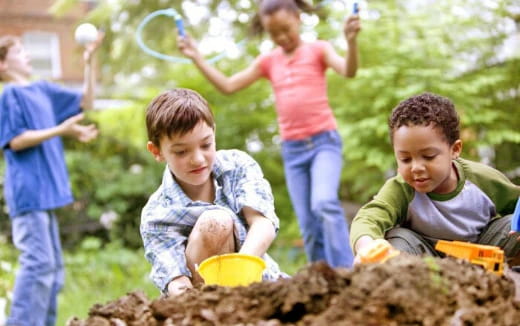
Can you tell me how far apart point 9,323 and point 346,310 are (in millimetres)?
2998

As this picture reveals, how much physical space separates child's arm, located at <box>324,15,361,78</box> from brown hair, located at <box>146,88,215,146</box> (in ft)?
5.00

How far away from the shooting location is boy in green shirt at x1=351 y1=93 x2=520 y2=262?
202 centimetres

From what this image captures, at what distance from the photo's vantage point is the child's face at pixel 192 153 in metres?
2.06

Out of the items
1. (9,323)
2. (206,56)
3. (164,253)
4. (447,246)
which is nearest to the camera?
(447,246)

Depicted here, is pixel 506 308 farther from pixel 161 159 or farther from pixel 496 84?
pixel 496 84

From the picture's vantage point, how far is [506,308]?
4.12ft

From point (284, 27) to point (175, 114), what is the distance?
198 centimetres

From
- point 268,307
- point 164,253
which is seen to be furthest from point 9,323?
point 268,307

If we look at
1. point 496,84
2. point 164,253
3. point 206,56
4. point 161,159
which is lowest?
point 164,253

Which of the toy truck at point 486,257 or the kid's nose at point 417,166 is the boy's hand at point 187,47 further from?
the toy truck at point 486,257

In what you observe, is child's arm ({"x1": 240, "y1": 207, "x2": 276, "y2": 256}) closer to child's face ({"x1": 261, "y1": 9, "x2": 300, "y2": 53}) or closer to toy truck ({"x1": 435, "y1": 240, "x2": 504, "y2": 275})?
toy truck ({"x1": 435, "y1": 240, "x2": 504, "y2": 275})

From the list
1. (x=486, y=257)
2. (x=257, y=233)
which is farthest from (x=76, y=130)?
(x=486, y=257)

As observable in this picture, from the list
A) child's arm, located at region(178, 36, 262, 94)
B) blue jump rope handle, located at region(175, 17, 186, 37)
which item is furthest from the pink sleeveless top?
blue jump rope handle, located at region(175, 17, 186, 37)

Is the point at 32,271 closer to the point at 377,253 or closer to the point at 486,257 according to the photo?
the point at 377,253
